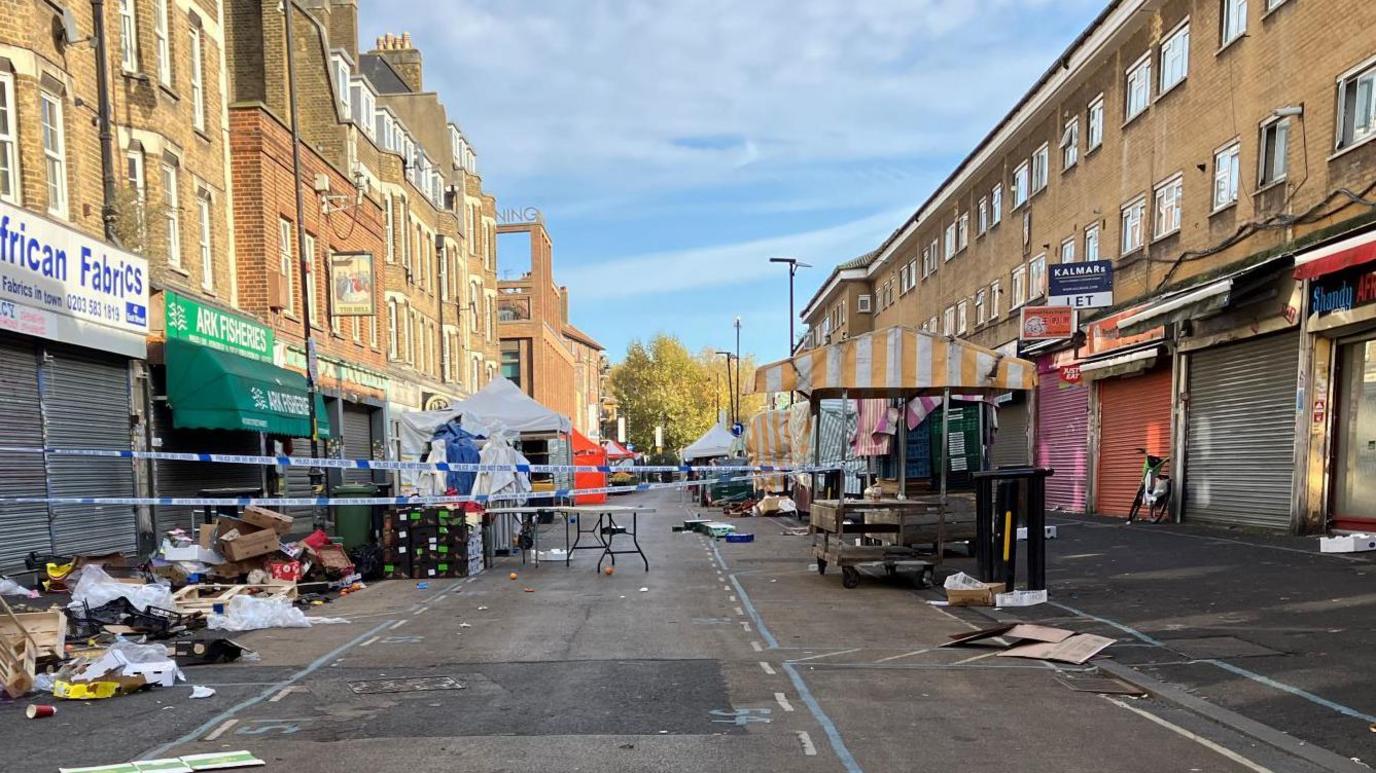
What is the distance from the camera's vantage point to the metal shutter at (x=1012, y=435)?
26.0m

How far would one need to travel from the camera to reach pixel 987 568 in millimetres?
9445

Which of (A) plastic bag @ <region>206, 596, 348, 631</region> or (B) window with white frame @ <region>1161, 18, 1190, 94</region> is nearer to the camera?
(A) plastic bag @ <region>206, 596, 348, 631</region>

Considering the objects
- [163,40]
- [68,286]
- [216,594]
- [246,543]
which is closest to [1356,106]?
[246,543]

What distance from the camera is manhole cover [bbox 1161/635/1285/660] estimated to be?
6387 millimetres

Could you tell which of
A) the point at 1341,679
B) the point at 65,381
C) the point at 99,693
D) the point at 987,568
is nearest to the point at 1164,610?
the point at 987,568

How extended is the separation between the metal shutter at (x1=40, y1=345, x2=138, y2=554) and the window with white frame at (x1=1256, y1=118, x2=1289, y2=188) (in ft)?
59.6

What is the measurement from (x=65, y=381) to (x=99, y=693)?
787 cm

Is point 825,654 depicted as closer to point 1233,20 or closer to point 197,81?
point 1233,20

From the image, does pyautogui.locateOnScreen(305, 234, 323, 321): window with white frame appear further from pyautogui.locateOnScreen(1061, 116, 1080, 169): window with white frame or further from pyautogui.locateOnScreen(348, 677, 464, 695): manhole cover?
pyautogui.locateOnScreen(1061, 116, 1080, 169): window with white frame

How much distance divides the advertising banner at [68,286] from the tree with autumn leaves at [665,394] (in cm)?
5704

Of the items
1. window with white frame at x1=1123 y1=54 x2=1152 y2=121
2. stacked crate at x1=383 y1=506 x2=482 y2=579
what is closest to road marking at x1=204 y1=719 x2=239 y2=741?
stacked crate at x1=383 y1=506 x2=482 y2=579

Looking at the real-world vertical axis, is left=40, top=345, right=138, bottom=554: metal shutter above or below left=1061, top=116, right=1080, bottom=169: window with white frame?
below

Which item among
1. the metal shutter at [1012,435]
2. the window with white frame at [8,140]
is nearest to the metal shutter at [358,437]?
the window with white frame at [8,140]

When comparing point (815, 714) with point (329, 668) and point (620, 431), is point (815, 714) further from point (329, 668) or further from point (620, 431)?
point (620, 431)
